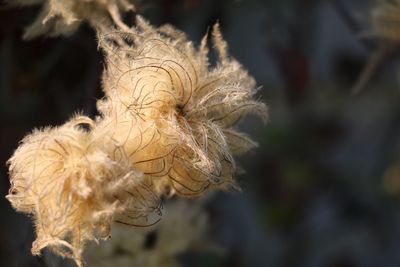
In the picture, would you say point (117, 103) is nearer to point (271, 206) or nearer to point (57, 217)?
point (57, 217)

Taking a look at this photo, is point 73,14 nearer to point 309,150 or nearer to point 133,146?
point 133,146

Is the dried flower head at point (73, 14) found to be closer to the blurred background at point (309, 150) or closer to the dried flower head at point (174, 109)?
the dried flower head at point (174, 109)

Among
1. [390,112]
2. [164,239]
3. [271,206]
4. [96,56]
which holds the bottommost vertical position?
[164,239]

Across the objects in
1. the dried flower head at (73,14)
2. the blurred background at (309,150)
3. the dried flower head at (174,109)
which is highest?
the blurred background at (309,150)

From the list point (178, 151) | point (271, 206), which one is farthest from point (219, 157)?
point (271, 206)

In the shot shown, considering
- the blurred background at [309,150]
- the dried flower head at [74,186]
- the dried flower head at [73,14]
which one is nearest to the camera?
the dried flower head at [74,186]

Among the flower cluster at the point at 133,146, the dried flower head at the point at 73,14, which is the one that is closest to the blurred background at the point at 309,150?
the dried flower head at the point at 73,14
